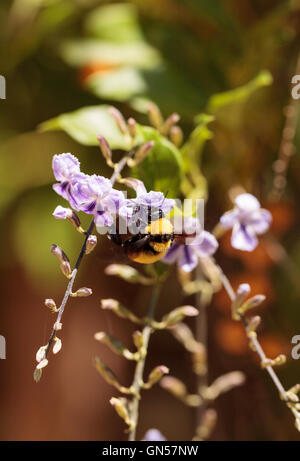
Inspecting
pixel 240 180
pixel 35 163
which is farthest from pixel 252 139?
pixel 35 163

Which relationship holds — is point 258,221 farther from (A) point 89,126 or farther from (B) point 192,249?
(A) point 89,126

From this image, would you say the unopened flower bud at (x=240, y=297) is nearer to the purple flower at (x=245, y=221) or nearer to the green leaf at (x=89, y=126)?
the purple flower at (x=245, y=221)

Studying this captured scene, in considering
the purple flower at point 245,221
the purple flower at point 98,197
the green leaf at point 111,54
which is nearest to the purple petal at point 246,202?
the purple flower at point 245,221

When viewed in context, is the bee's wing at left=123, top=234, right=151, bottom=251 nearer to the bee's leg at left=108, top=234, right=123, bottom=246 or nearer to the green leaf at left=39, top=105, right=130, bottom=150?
the bee's leg at left=108, top=234, right=123, bottom=246

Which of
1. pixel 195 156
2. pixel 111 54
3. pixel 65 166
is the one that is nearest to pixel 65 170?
pixel 65 166

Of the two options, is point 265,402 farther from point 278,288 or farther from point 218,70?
point 218,70

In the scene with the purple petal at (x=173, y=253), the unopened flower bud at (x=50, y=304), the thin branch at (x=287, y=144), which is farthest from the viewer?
the thin branch at (x=287, y=144)
